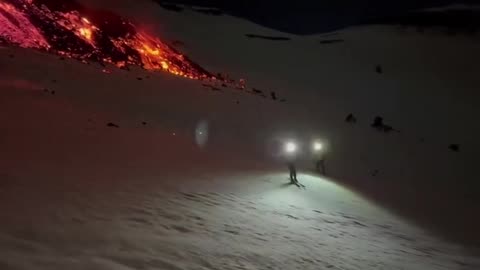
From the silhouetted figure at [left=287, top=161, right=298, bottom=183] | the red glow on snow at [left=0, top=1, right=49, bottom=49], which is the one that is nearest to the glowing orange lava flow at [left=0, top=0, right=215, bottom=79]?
the red glow on snow at [left=0, top=1, right=49, bottom=49]

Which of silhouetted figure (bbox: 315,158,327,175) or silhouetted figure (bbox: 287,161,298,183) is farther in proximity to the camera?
silhouetted figure (bbox: 315,158,327,175)

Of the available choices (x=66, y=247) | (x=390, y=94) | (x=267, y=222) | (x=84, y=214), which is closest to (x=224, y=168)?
(x=267, y=222)

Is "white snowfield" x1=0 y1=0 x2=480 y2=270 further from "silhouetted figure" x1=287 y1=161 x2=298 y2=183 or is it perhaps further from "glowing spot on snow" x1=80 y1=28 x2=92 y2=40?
"glowing spot on snow" x1=80 y1=28 x2=92 y2=40

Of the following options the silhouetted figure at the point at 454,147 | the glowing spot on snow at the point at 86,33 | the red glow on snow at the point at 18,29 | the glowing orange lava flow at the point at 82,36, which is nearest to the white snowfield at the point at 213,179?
the silhouetted figure at the point at 454,147

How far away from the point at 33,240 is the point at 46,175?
2.65m

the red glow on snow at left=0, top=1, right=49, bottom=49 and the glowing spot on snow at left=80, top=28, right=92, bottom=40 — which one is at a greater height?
the glowing spot on snow at left=80, top=28, right=92, bottom=40

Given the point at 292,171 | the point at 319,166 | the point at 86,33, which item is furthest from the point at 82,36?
the point at 292,171

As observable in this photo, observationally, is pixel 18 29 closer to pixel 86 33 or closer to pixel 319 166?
pixel 86 33

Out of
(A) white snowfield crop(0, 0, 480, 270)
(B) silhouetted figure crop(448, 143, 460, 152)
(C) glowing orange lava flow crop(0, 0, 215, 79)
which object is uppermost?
(C) glowing orange lava flow crop(0, 0, 215, 79)

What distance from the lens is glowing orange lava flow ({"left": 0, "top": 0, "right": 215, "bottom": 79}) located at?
18297 mm

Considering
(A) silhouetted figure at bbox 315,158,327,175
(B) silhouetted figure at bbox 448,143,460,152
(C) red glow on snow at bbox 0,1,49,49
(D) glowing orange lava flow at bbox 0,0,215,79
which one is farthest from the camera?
(B) silhouetted figure at bbox 448,143,460,152

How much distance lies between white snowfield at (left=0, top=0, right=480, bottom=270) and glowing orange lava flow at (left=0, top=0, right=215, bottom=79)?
1.71 m

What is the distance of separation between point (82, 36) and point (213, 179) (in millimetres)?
14344

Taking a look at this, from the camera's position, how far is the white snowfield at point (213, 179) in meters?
5.30
